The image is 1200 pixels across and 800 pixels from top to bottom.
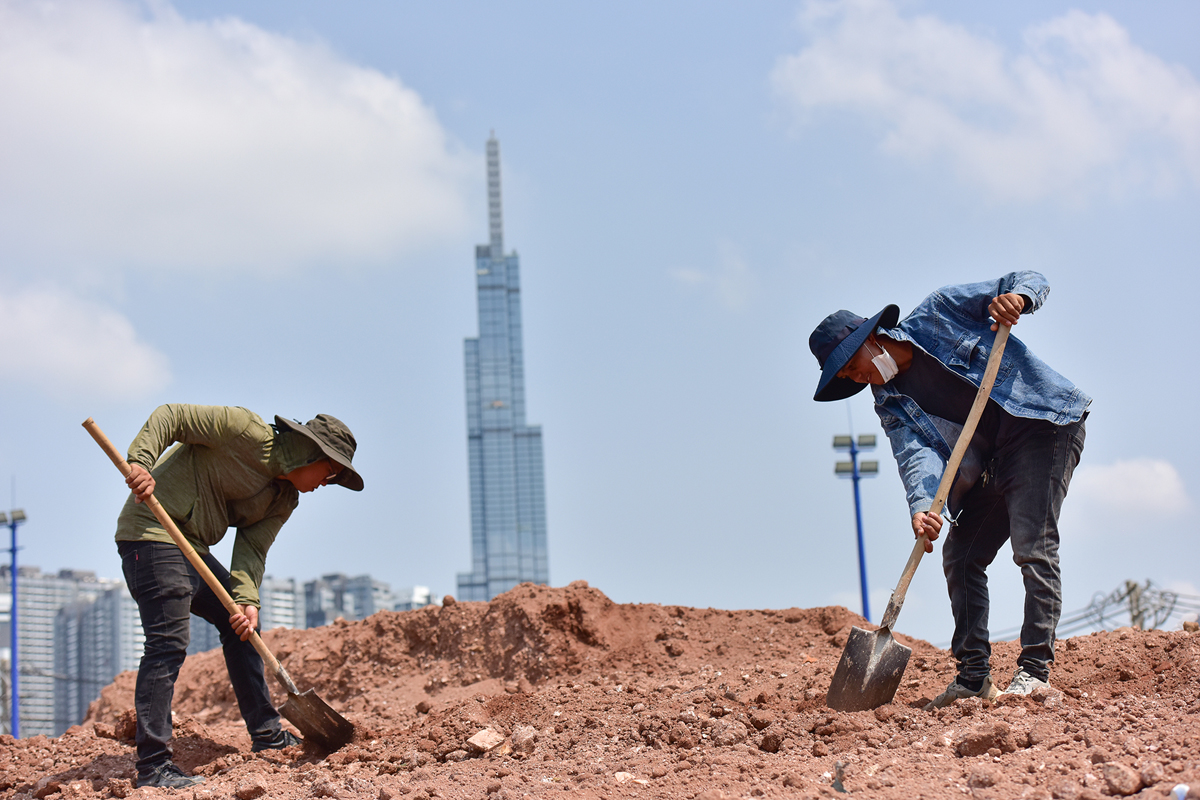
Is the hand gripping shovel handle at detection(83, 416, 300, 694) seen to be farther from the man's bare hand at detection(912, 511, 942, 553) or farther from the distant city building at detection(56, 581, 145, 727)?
the distant city building at detection(56, 581, 145, 727)

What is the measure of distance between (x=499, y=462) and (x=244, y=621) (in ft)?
490

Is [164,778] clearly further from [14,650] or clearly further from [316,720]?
[14,650]

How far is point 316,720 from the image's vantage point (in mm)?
4656

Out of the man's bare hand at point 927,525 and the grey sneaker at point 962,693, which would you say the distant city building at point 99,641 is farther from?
the man's bare hand at point 927,525

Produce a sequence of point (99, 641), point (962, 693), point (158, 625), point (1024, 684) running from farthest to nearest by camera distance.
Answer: point (99, 641), point (158, 625), point (962, 693), point (1024, 684)

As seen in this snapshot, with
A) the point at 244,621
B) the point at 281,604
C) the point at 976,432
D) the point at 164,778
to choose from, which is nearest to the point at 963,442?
the point at 976,432

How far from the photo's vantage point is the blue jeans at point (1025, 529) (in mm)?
3988

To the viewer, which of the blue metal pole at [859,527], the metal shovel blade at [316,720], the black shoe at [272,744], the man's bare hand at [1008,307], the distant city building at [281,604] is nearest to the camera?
the man's bare hand at [1008,307]

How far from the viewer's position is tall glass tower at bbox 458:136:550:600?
5915 inches

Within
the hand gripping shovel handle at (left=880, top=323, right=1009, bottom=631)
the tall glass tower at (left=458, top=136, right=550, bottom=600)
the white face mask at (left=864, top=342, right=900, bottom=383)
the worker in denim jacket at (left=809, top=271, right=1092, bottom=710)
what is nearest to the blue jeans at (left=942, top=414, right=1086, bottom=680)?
the worker in denim jacket at (left=809, top=271, right=1092, bottom=710)

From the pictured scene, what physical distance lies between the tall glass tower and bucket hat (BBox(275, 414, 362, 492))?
473ft

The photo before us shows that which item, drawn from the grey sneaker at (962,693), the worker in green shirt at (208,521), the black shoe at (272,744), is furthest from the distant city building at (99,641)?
the grey sneaker at (962,693)

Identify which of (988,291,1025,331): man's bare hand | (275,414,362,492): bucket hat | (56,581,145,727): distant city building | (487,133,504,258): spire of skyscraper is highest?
(487,133,504,258): spire of skyscraper

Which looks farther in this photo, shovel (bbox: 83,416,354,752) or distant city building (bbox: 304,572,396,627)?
distant city building (bbox: 304,572,396,627)
